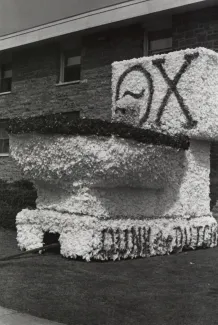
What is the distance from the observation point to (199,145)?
989 centimetres

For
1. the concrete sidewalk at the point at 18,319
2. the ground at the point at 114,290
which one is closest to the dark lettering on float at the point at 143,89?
the ground at the point at 114,290

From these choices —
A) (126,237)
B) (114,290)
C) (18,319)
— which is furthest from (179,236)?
(18,319)

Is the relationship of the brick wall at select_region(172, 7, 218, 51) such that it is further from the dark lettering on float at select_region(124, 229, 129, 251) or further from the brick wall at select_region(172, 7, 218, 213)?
the dark lettering on float at select_region(124, 229, 129, 251)

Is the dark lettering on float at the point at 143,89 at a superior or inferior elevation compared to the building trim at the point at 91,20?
inferior

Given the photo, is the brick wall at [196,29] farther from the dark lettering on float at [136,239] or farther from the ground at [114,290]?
the ground at [114,290]

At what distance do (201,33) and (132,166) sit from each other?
590 cm

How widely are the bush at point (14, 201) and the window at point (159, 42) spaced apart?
5296 millimetres

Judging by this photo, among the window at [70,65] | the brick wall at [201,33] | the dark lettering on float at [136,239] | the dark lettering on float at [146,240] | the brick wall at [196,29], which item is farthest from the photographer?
the window at [70,65]

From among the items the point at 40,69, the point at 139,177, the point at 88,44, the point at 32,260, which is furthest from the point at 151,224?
the point at 40,69

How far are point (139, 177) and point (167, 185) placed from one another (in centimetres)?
126

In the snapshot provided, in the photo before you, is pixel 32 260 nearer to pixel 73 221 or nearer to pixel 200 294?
pixel 73 221

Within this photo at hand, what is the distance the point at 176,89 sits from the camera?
9.66 metres

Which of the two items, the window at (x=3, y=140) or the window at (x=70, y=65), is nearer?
the window at (x=70, y=65)

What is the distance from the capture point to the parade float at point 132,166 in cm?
746
